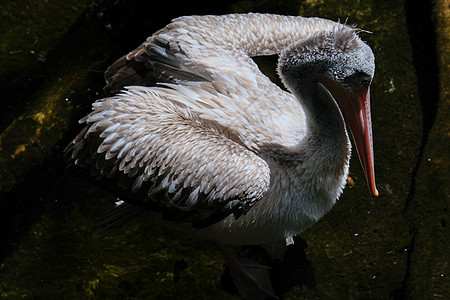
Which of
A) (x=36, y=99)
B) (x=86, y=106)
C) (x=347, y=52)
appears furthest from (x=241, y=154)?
(x=36, y=99)

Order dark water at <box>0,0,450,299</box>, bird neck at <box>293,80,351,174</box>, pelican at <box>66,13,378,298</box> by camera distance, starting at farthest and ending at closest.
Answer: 1. dark water at <box>0,0,450,299</box>
2. bird neck at <box>293,80,351,174</box>
3. pelican at <box>66,13,378,298</box>

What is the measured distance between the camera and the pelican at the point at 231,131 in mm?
3057

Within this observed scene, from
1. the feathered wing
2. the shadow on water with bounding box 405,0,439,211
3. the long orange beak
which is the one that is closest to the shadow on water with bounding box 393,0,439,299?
the shadow on water with bounding box 405,0,439,211

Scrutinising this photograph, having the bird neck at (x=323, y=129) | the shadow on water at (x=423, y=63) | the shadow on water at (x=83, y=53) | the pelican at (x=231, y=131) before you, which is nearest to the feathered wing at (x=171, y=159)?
the pelican at (x=231, y=131)

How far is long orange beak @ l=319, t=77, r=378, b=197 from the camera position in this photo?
3.06 meters

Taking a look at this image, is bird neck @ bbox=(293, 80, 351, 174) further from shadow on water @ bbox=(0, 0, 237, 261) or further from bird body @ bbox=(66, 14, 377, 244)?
shadow on water @ bbox=(0, 0, 237, 261)

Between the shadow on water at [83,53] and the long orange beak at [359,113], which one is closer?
the long orange beak at [359,113]

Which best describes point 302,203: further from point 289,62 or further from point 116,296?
point 116,296

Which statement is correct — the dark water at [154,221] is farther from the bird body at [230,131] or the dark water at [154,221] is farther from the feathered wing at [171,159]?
the bird body at [230,131]

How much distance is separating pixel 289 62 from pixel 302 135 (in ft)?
1.61

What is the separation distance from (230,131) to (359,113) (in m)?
0.69

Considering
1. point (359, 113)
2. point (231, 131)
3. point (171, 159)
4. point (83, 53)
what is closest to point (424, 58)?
point (359, 113)

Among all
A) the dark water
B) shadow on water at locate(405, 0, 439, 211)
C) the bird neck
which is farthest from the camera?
shadow on water at locate(405, 0, 439, 211)

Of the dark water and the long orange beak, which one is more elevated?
the long orange beak
